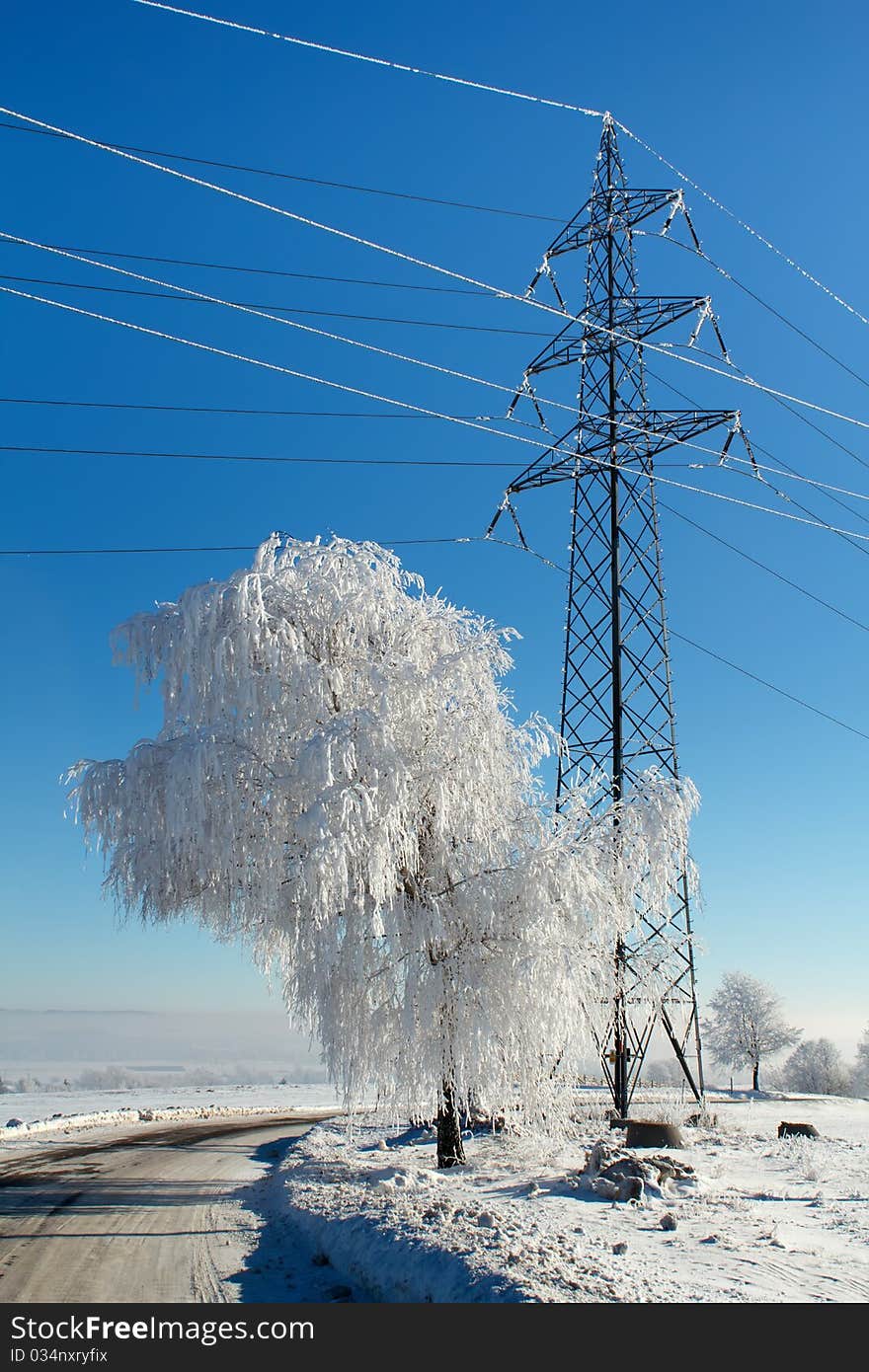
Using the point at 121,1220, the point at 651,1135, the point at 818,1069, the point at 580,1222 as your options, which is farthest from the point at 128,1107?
the point at 818,1069

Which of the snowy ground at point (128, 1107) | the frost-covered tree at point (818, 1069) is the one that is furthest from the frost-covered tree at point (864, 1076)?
the snowy ground at point (128, 1107)

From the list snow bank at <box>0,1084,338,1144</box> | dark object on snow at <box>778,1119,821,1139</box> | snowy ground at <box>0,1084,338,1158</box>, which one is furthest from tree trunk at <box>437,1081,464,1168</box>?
snow bank at <box>0,1084,338,1144</box>

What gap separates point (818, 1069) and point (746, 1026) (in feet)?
40.8

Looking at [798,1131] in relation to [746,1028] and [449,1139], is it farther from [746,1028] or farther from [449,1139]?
[746,1028]

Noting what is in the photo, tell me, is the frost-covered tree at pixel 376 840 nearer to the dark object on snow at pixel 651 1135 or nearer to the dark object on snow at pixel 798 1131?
the dark object on snow at pixel 651 1135

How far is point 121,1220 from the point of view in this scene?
12.4 metres

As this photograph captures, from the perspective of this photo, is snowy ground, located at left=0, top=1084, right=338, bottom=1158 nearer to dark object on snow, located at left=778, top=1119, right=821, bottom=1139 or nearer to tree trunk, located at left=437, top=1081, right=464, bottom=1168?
tree trunk, located at left=437, top=1081, right=464, bottom=1168

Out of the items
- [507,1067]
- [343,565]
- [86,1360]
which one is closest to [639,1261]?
[86,1360]

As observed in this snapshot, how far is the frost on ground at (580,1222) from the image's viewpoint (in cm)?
748

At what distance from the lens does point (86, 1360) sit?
6.70 metres

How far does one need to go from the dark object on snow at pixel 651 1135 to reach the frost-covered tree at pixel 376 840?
6.52ft

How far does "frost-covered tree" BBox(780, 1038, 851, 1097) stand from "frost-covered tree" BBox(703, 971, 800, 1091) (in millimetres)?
7531

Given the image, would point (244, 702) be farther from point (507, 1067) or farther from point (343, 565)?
point (507, 1067)

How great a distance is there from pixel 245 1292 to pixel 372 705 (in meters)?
7.27
